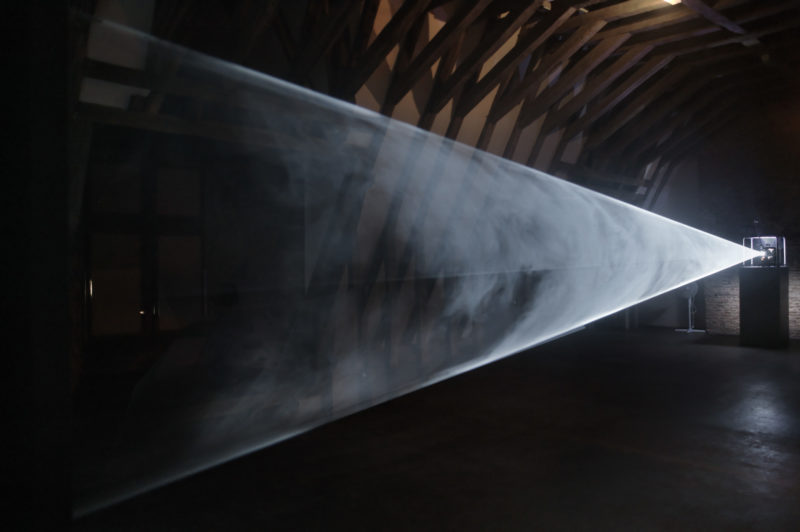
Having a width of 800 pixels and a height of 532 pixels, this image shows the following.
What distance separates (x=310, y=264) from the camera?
19.4 feet

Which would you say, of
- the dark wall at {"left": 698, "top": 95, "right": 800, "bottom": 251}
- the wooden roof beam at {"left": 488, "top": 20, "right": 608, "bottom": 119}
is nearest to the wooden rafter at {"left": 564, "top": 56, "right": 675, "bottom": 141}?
the wooden roof beam at {"left": 488, "top": 20, "right": 608, "bottom": 119}

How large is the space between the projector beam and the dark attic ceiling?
0.21 m

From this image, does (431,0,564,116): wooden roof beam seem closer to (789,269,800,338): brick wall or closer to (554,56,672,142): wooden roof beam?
(554,56,672,142): wooden roof beam

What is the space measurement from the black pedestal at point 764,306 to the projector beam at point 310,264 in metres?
3.15

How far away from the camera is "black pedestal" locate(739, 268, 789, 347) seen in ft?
25.5

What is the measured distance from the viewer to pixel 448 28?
4.84 metres

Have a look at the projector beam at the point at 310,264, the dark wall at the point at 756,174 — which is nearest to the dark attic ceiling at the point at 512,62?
the projector beam at the point at 310,264

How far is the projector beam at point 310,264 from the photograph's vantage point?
456 centimetres

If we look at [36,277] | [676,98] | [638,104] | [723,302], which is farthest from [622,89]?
[36,277]

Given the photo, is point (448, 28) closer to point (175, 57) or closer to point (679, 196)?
point (175, 57)

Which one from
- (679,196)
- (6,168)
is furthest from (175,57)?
(679,196)

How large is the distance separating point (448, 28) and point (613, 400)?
3.53 metres

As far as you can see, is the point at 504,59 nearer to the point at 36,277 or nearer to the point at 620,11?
the point at 620,11

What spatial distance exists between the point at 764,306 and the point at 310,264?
6.23 m
